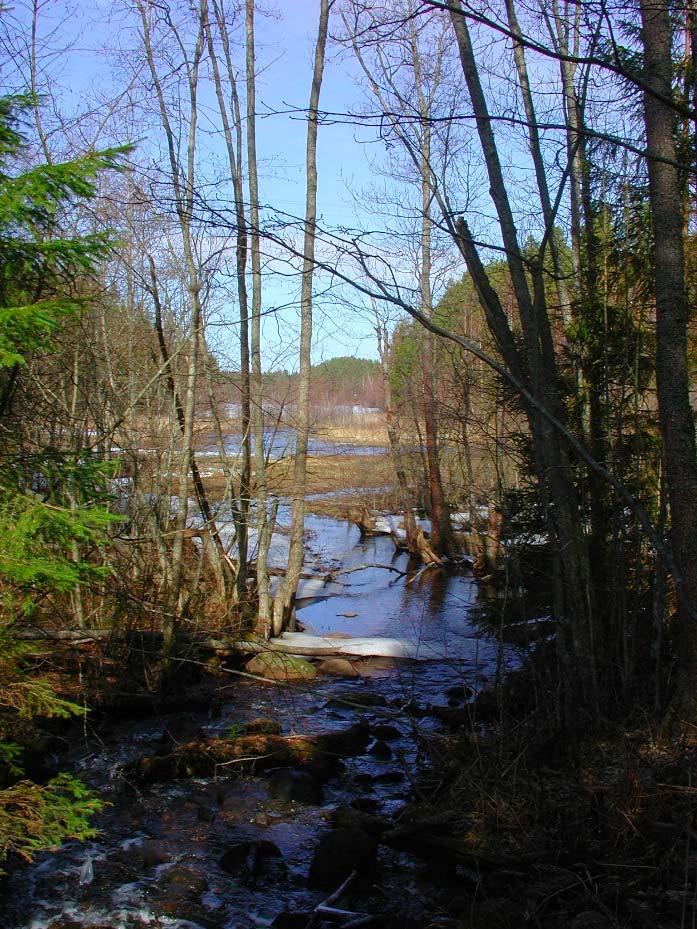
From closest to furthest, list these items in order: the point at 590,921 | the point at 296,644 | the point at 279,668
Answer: the point at 590,921, the point at 279,668, the point at 296,644

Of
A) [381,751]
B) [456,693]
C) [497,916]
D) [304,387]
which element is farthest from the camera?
[304,387]

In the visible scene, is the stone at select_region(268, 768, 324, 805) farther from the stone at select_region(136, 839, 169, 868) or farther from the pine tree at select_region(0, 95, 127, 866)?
the pine tree at select_region(0, 95, 127, 866)

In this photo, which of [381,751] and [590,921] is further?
[381,751]

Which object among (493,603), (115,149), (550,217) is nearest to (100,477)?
(115,149)

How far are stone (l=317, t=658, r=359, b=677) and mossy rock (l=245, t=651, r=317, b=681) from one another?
0.53 feet

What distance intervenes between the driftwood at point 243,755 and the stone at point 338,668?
7.98ft

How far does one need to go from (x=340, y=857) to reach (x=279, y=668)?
5.03m

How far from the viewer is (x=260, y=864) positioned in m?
5.77

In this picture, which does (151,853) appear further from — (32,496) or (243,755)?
(32,496)

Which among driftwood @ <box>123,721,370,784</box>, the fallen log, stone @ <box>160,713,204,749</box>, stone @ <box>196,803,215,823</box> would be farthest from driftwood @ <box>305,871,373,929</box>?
the fallen log

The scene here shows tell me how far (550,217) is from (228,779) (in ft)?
19.1

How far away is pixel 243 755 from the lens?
7.73 metres

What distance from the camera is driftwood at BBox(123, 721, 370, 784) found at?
738 cm

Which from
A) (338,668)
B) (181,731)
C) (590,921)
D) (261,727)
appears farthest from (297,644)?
(590,921)
